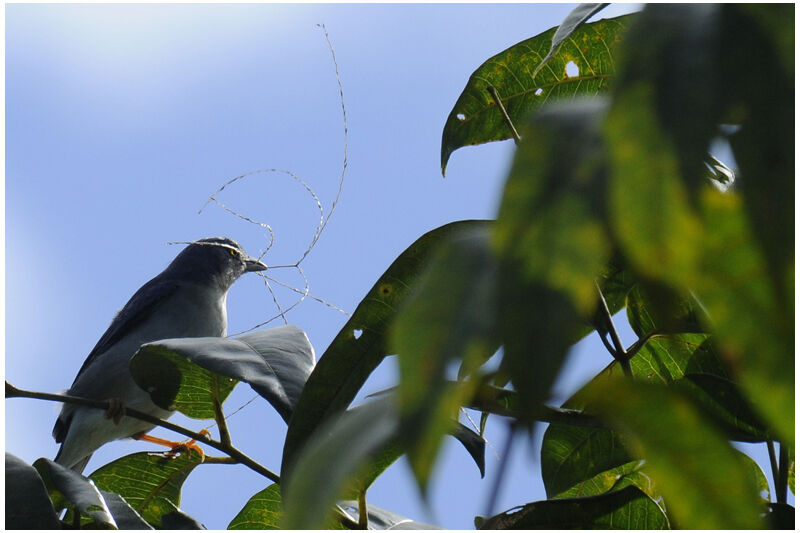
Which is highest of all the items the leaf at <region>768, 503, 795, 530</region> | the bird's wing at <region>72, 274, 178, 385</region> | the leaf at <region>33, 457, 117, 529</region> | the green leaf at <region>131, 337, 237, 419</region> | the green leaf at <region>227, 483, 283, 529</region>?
the bird's wing at <region>72, 274, 178, 385</region>

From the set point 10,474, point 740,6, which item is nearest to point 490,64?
point 10,474

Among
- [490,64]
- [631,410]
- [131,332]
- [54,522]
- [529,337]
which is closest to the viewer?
[529,337]

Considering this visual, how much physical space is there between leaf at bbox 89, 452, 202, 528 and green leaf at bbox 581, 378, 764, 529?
1841mm

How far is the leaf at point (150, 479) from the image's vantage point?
225cm

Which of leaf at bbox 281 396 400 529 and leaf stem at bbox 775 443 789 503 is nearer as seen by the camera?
leaf at bbox 281 396 400 529

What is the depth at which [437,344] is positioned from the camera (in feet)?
1.69

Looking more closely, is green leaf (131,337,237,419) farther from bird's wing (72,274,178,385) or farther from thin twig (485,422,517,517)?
bird's wing (72,274,178,385)

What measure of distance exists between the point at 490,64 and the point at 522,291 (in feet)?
5.82

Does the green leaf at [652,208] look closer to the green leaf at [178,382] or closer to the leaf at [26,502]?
the leaf at [26,502]

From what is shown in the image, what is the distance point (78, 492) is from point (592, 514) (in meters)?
0.97

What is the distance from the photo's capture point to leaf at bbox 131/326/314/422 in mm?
1609

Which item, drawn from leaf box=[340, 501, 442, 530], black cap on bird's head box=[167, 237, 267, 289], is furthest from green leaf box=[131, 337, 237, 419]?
black cap on bird's head box=[167, 237, 267, 289]

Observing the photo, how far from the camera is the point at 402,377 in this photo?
0.51 m

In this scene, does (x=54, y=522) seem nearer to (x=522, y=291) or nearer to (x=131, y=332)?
(x=522, y=291)
